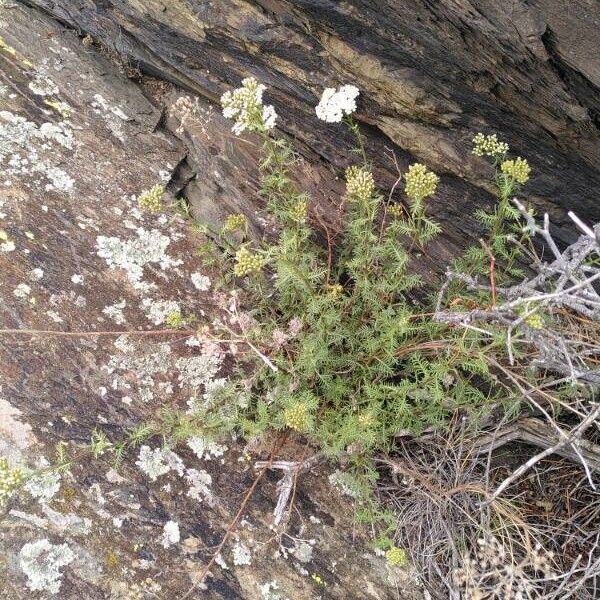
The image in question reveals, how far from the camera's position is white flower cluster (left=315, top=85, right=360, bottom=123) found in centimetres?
318

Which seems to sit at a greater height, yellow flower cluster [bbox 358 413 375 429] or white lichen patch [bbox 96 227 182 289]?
yellow flower cluster [bbox 358 413 375 429]

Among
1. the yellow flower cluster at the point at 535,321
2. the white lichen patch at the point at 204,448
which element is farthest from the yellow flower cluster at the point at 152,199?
the yellow flower cluster at the point at 535,321

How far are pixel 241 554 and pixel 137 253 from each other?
1.87 metres

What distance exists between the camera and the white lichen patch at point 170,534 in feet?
9.59

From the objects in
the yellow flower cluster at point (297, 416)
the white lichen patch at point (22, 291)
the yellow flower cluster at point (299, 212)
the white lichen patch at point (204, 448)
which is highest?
the yellow flower cluster at point (299, 212)

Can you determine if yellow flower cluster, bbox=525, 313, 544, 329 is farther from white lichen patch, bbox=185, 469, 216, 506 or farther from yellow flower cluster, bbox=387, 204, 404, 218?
white lichen patch, bbox=185, 469, 216, 506

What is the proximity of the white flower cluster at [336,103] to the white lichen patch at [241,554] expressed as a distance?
7.61 feet

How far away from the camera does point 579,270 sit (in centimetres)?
312

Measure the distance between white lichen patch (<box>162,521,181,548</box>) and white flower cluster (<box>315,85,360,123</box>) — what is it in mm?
2281

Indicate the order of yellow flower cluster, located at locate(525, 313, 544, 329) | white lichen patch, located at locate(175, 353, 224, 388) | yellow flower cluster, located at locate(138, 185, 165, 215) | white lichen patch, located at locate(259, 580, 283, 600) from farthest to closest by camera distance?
white lichen patch, located at locate(175, 353, 224, 388) < yellow flower cluster, located at locate(138, 185, 165, 215) < white lichen patch, located at locate(259, 580, 283, 600) < yellow flower cluster, located at locate(525, 313, 544, 329)

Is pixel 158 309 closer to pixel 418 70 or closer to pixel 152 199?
pixel 152 199

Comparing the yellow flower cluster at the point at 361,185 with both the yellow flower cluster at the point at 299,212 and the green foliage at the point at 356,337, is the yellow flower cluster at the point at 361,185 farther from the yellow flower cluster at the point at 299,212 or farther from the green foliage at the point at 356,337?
the yellow flower cluster at the point at 299,212

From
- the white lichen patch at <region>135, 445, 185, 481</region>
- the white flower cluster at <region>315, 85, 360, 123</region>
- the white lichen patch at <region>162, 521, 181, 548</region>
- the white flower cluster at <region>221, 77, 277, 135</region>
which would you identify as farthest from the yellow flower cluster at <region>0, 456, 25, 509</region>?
the white flower cluster at <region>315, 85, 360, 123</region>

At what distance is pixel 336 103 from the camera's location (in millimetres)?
3213
